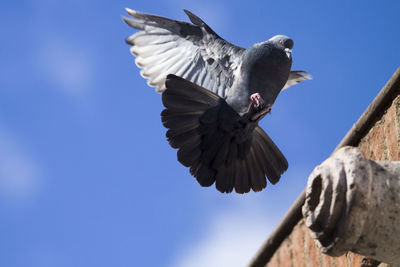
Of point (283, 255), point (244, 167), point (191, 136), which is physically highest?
point (191, 136)

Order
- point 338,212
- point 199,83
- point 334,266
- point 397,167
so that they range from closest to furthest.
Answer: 1. point 338,212
2. point 397,167
3. point 334,266
4. point 199,83

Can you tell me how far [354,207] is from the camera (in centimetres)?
217

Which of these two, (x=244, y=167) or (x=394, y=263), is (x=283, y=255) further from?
(x=394, y=263)

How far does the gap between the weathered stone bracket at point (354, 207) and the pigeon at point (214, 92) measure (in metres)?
1.62

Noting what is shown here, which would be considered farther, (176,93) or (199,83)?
(199,83)

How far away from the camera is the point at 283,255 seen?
425cm

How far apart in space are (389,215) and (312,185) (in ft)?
0.79

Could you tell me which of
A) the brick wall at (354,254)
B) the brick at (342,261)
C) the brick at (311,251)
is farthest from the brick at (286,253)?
the brick at (342,261)

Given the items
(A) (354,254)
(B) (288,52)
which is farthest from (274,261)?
(B) (288,52)

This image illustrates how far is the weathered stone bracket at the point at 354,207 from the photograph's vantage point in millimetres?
2180

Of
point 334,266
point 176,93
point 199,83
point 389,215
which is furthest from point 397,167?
point 199,83

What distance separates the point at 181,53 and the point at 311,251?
133 cm

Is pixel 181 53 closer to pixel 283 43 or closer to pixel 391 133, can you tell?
pixel 283 43

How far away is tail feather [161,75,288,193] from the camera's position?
3.96m
